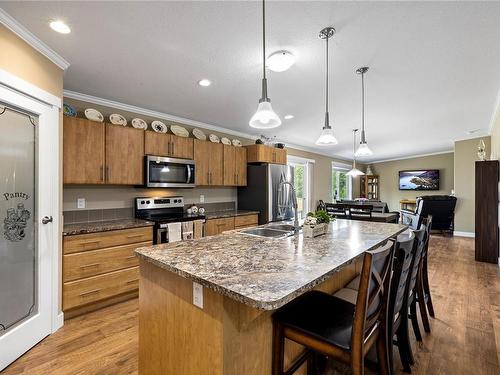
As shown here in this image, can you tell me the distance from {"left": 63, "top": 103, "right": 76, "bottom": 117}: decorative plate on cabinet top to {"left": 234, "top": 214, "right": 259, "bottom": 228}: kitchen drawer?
2.54 meters

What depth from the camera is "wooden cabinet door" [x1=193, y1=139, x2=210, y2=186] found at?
13.0ft

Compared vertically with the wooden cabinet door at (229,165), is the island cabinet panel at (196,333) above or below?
below

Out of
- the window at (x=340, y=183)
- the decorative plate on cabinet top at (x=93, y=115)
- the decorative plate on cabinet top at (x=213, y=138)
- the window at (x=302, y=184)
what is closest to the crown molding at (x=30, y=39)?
the decorative plate on cabinet top at (x=93, y=115)

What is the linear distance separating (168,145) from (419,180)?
963 cm

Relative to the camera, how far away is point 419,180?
9.47 meters

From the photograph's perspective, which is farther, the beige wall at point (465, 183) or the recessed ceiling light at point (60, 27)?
the beige wall at point (465, 183)

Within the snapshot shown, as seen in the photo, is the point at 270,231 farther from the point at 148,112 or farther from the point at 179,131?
the point at 148,112

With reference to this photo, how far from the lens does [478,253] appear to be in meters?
4.33

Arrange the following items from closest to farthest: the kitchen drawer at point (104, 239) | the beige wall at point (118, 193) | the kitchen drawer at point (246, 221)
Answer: the kitchen drawer at point (104, 239) → the beige wall at point (118, 193) → the kitchen drawer at point (246, 221)

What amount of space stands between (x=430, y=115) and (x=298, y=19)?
12.6ft

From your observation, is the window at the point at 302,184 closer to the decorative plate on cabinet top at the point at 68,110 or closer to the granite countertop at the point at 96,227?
the granite countertop at the point at 96,227

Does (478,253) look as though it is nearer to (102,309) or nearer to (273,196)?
(273,196)

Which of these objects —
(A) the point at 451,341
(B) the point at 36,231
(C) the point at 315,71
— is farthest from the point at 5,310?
(A) the point at 451,341

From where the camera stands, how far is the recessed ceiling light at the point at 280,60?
7.22 ft
